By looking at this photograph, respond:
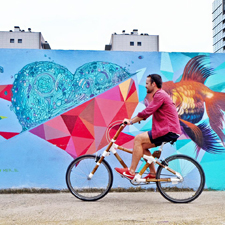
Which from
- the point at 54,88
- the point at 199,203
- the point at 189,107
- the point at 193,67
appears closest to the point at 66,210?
the point at 199,203

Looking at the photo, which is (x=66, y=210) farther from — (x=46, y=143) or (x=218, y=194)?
(x=218, y=194)

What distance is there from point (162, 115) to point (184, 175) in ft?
3.53

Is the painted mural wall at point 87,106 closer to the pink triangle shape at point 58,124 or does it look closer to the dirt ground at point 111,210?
the pink triangle shape at point 58,124

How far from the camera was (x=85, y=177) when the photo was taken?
16.2ft

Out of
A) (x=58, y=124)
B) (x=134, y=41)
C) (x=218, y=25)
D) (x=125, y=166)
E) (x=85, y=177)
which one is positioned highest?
(x=218, y=25)

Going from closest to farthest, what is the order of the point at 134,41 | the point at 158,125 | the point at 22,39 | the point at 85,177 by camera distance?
1. the point at 158,125
2. the point at 85,177
3. the point at 22,39
4. the point at 134,41

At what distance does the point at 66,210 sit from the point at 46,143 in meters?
1.61

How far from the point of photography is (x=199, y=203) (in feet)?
15.2

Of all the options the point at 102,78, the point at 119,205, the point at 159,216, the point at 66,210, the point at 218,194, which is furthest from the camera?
the point at 102,78

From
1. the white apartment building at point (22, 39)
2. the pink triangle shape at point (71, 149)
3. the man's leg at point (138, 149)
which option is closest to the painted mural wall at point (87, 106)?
the pink triangle shape at point (71, 149)

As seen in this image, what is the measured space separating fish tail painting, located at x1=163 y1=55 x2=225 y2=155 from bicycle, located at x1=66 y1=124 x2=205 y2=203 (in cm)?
86

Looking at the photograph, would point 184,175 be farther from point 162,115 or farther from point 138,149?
point 162,115

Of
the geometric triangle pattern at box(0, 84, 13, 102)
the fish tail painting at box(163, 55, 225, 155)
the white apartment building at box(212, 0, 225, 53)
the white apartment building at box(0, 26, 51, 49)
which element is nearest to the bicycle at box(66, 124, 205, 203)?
the fish tail painting at box(163, 55, 225, 155)

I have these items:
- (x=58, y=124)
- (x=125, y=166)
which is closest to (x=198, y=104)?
(x=125, y=166)
